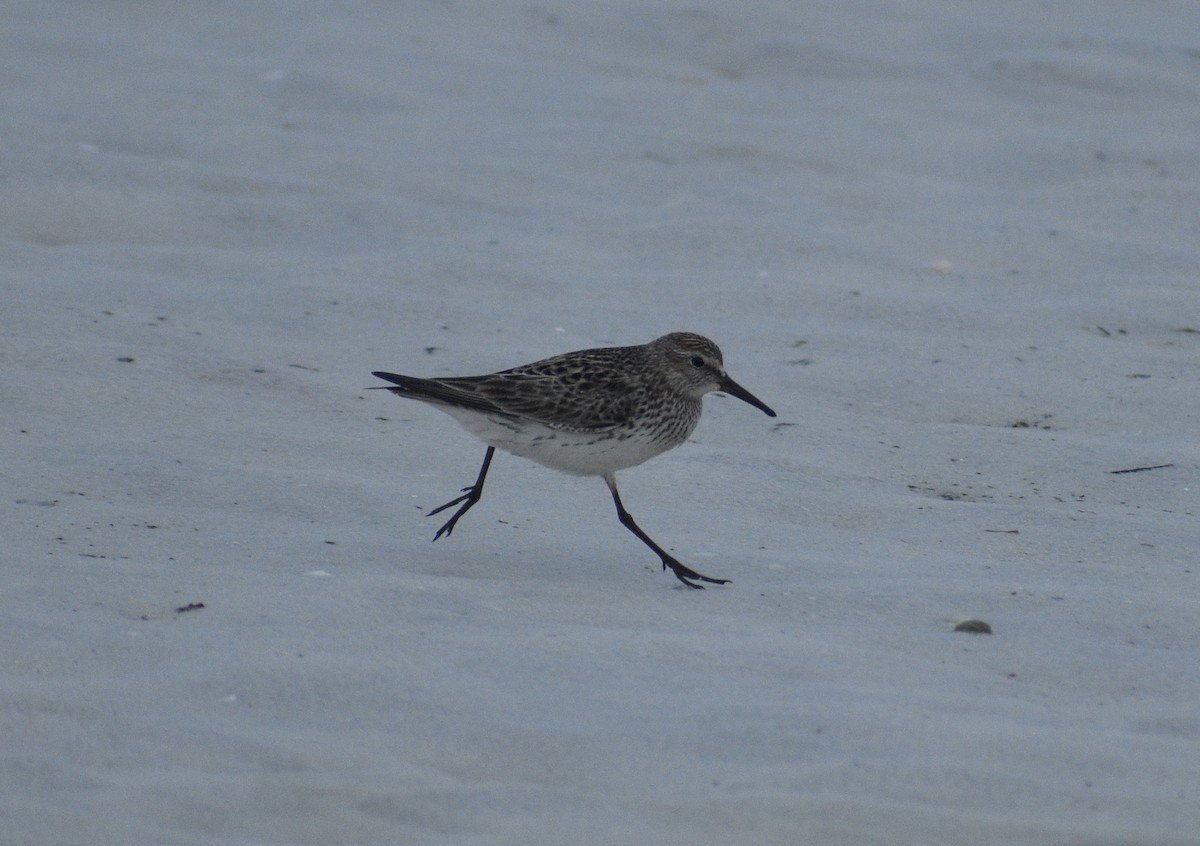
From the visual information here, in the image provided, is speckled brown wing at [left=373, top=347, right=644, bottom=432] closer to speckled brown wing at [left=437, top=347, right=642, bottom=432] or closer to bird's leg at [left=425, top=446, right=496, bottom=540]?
speckled brown wing at [left=437, top=347, right=642, bottom=432]

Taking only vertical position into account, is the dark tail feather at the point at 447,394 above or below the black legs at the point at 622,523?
above

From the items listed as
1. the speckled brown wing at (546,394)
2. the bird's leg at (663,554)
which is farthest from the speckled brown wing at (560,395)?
the bird's leg at (663,554)

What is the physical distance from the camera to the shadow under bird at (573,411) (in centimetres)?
600

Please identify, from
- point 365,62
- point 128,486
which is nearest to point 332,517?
point 128,486

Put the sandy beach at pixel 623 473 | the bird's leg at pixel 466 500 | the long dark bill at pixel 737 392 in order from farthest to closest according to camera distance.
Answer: the long dark bill at pixel 737 392 < the bird's leg at pixel 466 500 < the sandy beach at pixel 623 473

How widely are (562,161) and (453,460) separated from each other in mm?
3619

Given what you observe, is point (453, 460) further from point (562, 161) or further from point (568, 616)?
point (562, 161)

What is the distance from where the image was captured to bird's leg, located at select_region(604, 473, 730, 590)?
5.66 meters

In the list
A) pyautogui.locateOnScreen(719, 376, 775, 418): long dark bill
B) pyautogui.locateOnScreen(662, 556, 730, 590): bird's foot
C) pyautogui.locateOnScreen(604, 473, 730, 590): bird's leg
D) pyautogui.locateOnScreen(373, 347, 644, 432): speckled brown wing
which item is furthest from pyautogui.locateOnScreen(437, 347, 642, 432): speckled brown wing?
pyautogui.locateOnScreen(662, 556, 730, 590): bird's foot

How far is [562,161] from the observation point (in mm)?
10047

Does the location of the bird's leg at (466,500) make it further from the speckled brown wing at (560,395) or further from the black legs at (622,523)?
the speckled brown wing at (560,395)

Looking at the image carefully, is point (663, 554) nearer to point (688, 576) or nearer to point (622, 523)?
point (688, 576)

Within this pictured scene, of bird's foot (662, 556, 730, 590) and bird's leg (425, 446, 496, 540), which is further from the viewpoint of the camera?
bird's leg (425, 446, 496, 540)

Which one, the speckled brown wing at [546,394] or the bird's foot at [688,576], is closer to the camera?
the bird's foot at [688,576]
